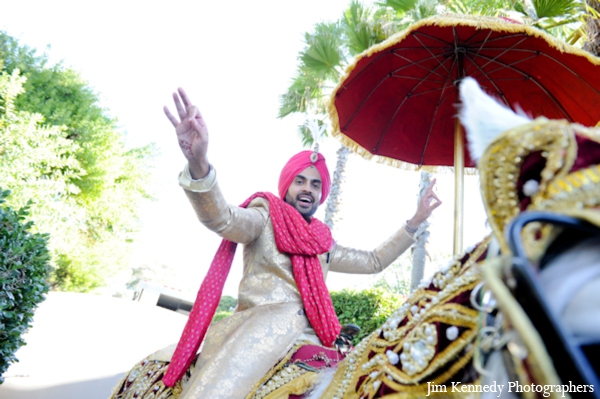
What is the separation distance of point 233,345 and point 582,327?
1.83 metres

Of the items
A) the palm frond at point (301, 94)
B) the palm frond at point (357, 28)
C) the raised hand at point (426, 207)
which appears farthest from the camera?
the palm frond at point (301, 94)

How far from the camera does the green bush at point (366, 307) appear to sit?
6.97 m

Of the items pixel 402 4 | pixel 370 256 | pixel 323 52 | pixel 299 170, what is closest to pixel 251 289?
pixel 299 170

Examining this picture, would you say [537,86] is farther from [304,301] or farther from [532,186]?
[532,186]

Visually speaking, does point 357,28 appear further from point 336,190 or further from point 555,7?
point 336,190

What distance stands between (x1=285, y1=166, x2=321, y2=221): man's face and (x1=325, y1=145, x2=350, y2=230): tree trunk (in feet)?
20.9

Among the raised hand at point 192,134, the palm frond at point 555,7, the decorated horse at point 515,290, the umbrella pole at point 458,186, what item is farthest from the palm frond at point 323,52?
the decorated horse at point 515,290

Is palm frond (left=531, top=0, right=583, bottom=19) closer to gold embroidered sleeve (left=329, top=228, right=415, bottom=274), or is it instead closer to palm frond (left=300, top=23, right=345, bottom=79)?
palm frond (left=300, top=23, right=345, bottom=79)

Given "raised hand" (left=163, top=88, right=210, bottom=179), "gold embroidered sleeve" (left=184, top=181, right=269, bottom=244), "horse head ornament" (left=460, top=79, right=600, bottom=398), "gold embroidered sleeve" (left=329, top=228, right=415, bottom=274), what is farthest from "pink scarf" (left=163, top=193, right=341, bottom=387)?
"horse head ornament" (left=460, top=79, right=600, bottom=398)

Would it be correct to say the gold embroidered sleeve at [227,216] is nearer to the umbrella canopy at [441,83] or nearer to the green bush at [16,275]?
the umbrella canopy at [441,83]

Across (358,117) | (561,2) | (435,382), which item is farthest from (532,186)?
(561,2)

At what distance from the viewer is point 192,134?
91.2 inches

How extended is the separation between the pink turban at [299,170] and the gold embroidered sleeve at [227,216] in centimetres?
43

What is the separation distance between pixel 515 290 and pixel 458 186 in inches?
102
